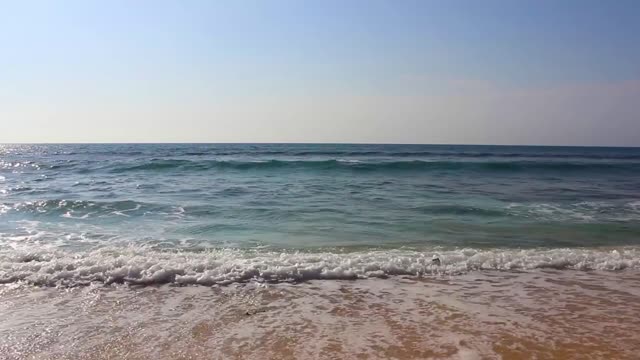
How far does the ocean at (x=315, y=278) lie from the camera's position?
13.9 feet

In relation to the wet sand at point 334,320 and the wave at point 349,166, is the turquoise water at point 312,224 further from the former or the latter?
the wave at point 349,166

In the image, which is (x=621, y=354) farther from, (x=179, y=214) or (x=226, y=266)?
(x=179, y=214)

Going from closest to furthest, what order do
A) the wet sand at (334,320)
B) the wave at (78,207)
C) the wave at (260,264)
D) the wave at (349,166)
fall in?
1. the wet sand at (334,320)
2. the wave at (260,264)
3. the wave at (78,207)
4. the wave at (349,166)

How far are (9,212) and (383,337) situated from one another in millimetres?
12531

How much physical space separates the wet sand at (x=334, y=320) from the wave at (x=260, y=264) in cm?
32

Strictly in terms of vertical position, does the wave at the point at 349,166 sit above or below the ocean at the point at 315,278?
above

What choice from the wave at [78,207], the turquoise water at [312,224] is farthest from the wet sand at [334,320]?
the wave at [78,207]

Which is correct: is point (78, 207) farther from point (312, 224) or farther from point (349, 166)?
point (349, 166)

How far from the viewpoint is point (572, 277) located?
6496 mm

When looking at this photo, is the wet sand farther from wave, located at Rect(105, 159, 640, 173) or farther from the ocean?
wave, located at Rect(105, 159, 640, 173)

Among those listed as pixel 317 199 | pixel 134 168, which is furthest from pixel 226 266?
pixel 134 168

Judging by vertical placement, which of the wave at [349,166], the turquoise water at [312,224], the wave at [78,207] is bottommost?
the wave at [78,207]

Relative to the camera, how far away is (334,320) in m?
4.76

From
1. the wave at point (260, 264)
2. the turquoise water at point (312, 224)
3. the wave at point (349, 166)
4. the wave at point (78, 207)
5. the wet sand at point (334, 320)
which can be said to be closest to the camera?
the wet sand at point (334, 320)
